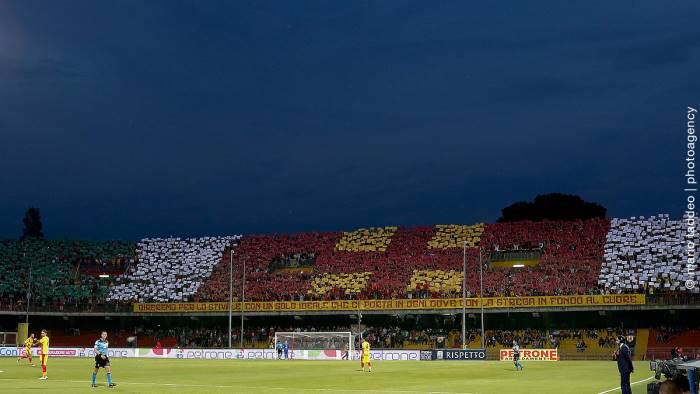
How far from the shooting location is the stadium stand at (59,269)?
304 feet

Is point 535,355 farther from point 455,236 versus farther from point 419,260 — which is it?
point 455,236

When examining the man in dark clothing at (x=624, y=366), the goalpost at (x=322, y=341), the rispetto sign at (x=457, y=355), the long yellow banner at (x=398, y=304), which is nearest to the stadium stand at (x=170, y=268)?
the long yellow banner at (x=398, y=304)

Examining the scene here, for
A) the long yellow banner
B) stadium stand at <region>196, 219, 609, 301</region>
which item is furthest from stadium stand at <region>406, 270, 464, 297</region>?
the long yellow banner

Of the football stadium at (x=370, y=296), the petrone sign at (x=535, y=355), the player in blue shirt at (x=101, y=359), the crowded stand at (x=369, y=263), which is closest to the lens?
the player in blue shirt at (x=101, y=359)

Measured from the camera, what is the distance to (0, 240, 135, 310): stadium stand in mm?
92750

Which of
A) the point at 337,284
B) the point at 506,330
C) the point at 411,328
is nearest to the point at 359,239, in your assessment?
the point at 337,284

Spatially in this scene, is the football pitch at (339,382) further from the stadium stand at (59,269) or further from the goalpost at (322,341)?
the stadium stand at (59,269)

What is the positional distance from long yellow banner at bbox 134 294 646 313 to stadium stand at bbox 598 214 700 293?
7.77 ft

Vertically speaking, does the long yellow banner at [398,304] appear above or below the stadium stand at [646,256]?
below

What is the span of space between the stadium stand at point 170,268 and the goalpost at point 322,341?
2210 centimetres

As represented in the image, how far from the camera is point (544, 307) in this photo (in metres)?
75.8

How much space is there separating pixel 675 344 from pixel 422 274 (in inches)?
1052

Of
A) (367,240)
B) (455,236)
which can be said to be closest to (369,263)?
(367,240)

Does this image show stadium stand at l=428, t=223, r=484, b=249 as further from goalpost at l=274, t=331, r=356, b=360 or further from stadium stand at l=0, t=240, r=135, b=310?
stadium stand at l=0, t=240, r=135, b=310
